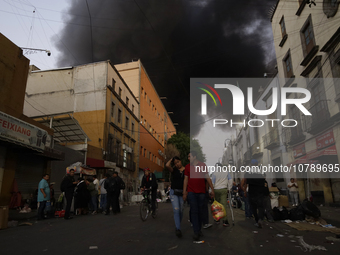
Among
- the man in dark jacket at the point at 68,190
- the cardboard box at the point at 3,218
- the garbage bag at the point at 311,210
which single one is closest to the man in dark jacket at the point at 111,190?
the man in dark jacket at the point at 68,190

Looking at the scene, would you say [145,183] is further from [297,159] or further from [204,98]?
[297,159]

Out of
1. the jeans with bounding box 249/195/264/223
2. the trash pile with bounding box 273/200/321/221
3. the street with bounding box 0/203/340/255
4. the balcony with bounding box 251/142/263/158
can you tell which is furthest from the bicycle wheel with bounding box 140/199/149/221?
the balcony with bounding box 251/142/263/158

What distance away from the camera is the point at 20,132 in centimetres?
995

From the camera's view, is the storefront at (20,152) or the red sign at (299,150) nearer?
the storefront at (20,152)

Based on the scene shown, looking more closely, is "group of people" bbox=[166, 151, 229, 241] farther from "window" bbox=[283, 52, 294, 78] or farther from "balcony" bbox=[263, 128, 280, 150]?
"balcony" bbox=[263, 128, 280, 150]

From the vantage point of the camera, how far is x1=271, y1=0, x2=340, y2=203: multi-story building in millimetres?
13180

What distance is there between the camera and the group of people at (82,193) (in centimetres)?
926

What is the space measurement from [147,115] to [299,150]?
2505 cm

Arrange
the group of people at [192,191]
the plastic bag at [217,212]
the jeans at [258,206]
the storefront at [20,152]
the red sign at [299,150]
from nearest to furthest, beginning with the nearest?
Result: the group of people at [192,191] → the plastic bag at [217,212] → the jeans at [258,206] → the storefront at [20,152] → the red sign at [299,150]

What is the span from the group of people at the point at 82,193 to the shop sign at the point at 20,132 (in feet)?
5.97

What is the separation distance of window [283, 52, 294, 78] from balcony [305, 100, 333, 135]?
4.38 metres

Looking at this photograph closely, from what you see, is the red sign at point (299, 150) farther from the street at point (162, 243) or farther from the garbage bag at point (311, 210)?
the street at point (162, 243)

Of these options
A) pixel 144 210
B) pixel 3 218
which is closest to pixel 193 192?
pixel 144 210

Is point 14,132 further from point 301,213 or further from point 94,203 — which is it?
point 301,213
